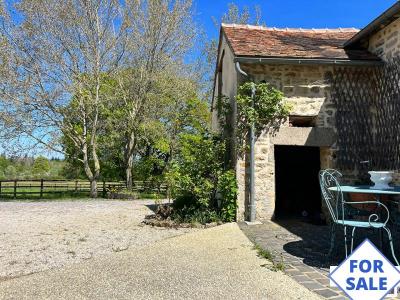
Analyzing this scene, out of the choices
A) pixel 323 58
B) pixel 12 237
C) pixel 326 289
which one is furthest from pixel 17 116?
pixel 326 289

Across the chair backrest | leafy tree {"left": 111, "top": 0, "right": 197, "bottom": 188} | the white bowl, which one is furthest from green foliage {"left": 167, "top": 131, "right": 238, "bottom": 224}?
leafy tree {"left": 111, "top": 0, "right": 197, "bottom": 188}

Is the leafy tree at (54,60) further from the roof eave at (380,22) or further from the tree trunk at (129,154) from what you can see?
the roof eave at (380,22)

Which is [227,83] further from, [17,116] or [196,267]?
[17,116]

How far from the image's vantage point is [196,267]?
436 centimetres

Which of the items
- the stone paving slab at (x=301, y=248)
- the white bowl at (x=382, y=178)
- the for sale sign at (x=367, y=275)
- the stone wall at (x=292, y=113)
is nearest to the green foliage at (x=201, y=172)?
the stone wall at (x=292, y=113)

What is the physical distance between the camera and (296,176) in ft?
34.6

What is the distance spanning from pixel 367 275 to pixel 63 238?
5.88 m

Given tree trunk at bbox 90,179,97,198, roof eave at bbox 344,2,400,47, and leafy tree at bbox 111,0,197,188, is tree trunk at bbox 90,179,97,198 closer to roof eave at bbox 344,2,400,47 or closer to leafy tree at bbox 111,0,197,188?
leafy tree at bbox 111,0,197,188

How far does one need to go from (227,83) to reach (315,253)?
20.1 feet

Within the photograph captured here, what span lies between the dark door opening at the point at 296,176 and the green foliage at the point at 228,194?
295 centimetres

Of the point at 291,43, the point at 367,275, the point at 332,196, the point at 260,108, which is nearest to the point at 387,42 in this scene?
the point at 291,43

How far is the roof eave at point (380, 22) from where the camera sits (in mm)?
6618

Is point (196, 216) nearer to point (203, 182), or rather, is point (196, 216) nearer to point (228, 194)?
point (203, 182)

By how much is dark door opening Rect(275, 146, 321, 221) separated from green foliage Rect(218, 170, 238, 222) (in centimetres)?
295
